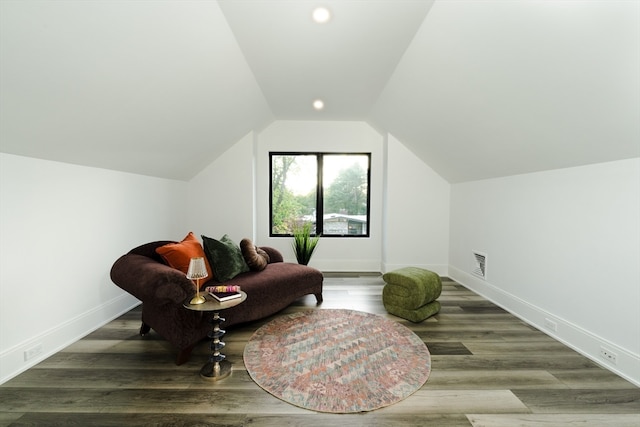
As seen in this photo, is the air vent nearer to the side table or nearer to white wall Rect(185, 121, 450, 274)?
white wall Rect(185, 121, 450, 274)

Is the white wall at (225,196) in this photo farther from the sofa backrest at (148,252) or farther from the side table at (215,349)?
the side table at (215,349)

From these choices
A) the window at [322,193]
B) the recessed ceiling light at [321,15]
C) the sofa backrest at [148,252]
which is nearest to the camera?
the recessed ceiling light at [321,15]

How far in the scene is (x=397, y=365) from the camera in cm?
204

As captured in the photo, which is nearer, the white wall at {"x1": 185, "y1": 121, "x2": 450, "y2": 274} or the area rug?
the area rug

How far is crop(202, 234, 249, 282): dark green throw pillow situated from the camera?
2674 mm

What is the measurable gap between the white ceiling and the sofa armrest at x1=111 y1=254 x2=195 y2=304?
1118 mm

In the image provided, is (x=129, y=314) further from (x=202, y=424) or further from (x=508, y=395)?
(x=508, y=395)

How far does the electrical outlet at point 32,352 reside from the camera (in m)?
1.95

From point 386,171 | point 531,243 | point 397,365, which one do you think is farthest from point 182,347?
point 386,171

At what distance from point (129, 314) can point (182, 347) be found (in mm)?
1333

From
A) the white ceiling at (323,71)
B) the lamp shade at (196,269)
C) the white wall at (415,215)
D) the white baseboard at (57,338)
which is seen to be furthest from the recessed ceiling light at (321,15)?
the white baseboard at (57,338)

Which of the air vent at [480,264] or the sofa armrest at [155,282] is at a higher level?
the sofa armrest at [155,282]

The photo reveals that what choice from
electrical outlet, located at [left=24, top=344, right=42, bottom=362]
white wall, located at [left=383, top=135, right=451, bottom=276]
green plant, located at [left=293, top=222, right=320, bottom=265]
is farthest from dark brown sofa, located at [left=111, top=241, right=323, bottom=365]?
white wall, located at [left=383, top=135, right=451, bottom=276]

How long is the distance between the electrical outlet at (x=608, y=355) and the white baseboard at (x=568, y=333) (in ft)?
0.05
